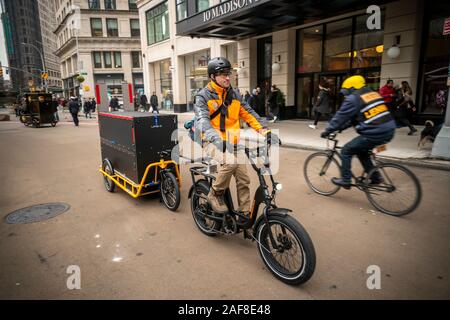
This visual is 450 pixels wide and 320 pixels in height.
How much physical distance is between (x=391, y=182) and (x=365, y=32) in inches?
467

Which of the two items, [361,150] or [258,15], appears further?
[258,15]

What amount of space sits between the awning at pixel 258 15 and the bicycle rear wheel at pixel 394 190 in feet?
29.5

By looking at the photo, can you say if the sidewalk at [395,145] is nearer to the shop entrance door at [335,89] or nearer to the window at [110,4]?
the shop entrance door at [335,89]

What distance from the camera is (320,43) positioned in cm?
1593

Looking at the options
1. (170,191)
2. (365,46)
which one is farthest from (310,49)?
(170,191)

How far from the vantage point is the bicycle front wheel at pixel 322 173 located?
5440mm

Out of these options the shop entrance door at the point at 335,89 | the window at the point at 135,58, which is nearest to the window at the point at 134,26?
the window at the point at 135,58

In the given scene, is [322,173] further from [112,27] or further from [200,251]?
[112,27]

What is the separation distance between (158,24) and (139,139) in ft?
85.4

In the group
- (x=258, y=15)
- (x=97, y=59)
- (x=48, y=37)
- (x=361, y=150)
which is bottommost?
(x=361, y=150)

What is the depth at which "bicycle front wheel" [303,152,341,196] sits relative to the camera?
17.8 ft

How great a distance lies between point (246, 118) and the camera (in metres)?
3.87

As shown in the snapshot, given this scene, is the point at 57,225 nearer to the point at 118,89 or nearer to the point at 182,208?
the point at 182,208
